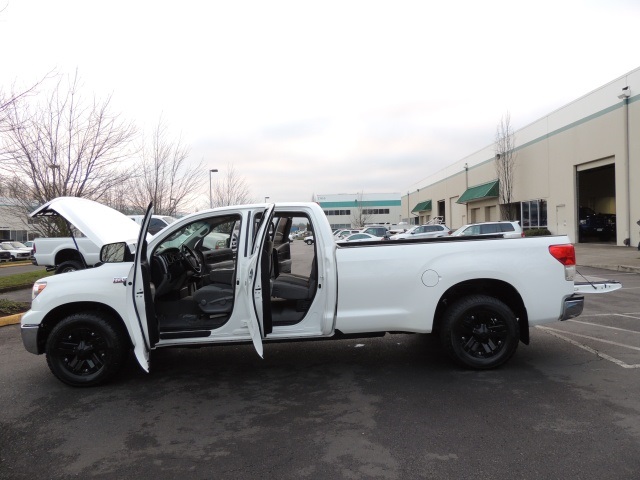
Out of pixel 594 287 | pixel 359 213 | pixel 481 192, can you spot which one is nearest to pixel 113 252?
pixel 594 287

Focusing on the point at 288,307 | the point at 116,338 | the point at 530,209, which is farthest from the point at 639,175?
the point at 116,338

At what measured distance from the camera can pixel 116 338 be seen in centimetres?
476

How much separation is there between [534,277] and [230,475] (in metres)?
3.59

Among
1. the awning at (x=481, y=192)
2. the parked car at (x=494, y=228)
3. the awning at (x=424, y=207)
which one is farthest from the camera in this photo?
the awning at (x=424, y=207)

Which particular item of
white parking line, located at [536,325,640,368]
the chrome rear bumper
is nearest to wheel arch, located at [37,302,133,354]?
the chrome rear bumper

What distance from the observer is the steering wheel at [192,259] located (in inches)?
230

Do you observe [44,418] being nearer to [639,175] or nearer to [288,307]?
[288,307]

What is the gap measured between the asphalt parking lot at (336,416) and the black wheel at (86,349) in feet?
0.57

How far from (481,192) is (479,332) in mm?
36356

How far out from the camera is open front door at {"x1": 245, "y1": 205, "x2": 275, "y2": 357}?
4504 mm

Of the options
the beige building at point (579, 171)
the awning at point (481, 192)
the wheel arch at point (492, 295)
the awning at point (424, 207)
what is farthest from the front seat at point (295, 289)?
the awning at point (424, 207)

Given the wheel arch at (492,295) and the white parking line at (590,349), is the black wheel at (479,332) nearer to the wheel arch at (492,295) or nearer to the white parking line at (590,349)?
the wheel arch at (492,295)

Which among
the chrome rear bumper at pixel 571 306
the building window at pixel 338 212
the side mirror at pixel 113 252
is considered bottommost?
the chrome rear bumper at pixel 571 306

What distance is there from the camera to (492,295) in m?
5.15
